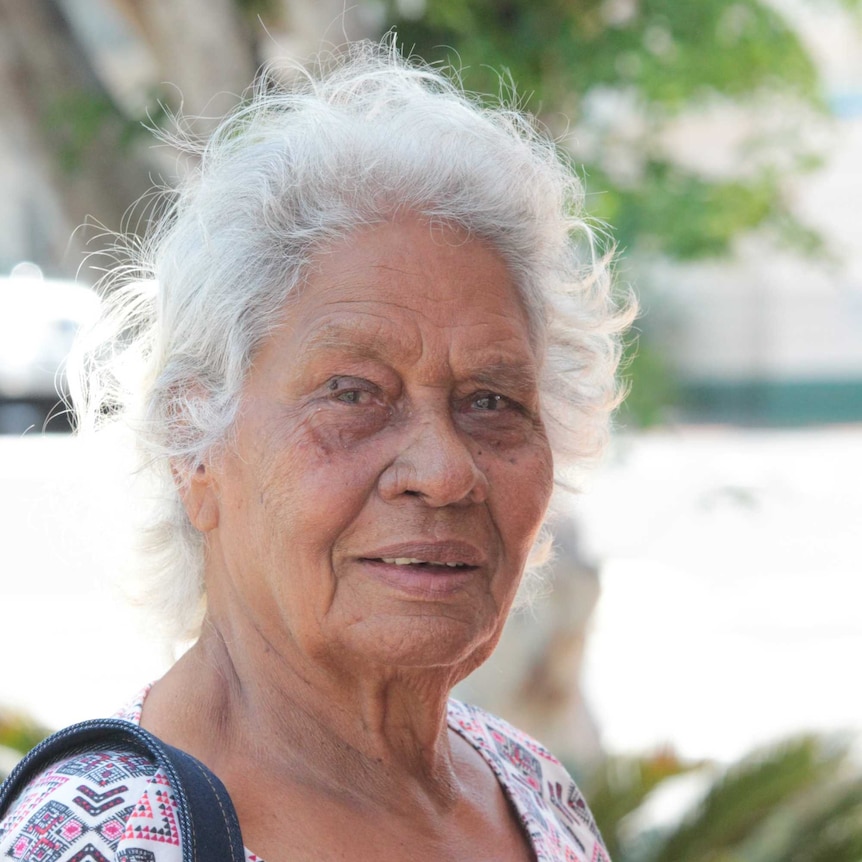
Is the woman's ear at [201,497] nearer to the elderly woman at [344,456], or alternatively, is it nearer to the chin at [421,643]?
the elderly woman at [344,456]

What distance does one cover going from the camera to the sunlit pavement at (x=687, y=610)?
7889 mm

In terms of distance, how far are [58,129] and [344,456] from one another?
3.61 meters

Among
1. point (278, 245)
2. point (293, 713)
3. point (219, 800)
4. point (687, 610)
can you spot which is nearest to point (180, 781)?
point (219, 800)

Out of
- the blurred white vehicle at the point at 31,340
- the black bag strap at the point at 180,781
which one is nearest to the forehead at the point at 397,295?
the black bag strap at the point at 180,781

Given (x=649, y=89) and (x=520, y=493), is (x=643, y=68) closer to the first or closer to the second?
(x=649, y=89)

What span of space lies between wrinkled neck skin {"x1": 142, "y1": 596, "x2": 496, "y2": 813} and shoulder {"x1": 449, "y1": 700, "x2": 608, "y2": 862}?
277 mm

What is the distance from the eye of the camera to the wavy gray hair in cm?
182

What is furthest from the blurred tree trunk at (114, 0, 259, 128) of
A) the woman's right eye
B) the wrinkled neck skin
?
the wrinkled neck skin

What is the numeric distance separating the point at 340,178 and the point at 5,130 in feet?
11.7

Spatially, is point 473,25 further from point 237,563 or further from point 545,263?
point 237,563

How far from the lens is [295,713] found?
5.86ft

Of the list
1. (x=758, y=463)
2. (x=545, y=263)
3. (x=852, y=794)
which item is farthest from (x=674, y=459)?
(x=545, y=263)

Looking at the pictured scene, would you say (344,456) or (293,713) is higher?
(344,456)

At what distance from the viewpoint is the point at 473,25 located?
459 centimetres
